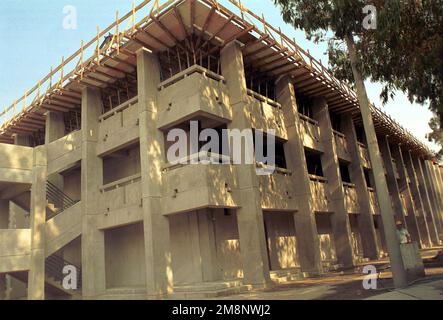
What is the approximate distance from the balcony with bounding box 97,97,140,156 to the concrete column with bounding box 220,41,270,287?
15.9 feet

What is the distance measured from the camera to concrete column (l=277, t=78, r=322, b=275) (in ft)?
62.5

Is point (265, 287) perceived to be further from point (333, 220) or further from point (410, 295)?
point (333, 220)

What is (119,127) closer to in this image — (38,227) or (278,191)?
(38,227)

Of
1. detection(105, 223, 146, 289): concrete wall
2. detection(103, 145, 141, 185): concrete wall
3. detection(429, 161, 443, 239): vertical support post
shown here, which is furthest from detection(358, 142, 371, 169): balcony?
detection(429, 161, 443, 239): vertical support post

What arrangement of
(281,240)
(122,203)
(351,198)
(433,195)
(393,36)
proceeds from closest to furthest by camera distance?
1. (393,36)
2. (122,203)
3. (281,240)
4. (351,198)
5. (433,195)

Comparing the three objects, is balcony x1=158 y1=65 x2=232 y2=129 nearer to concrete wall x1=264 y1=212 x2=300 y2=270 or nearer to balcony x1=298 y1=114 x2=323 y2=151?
balcony x1=298 y1=114 x2=323 y2=151

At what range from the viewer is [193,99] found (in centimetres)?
1608

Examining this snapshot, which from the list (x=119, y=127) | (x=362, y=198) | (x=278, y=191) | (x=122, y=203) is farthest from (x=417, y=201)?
(x=119, y=127)

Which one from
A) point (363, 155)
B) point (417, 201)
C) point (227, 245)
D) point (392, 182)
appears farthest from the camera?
point (417, 201)

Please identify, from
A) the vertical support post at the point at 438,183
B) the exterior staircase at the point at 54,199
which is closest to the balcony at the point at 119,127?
the exterior staircase at the point at 54,199

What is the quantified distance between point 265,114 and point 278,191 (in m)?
4.09

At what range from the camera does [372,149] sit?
12406mm

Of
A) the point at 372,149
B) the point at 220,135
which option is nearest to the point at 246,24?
the point at 220,135

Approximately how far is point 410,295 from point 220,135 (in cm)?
1235
